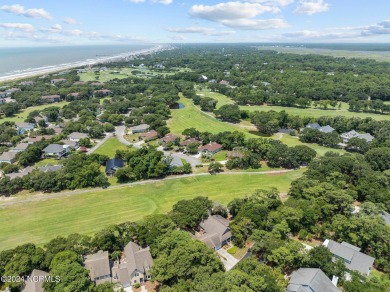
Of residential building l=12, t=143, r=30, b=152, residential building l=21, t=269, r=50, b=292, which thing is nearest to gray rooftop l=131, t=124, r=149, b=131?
residential building l=12, t=143, r=30, b=152

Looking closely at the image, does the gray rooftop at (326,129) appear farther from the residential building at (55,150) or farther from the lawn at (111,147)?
the residential building at (55,150)

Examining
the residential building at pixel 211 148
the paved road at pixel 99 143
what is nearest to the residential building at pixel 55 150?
the paved road at pixel 99 143

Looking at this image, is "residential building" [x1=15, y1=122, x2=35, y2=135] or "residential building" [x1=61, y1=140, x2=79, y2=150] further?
"residential building" [x1=15, y1=122, x2=35, y2=135]

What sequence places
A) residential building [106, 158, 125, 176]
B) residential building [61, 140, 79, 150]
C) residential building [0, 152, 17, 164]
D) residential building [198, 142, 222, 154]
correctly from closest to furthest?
residential building [106, 158, 125, 176] < residential building [0, 152, 17, 164] < residential building [198, 142, 222, 154] < residential building [61, 140, 79, 150]

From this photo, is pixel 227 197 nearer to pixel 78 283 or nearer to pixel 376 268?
pixel 376 268

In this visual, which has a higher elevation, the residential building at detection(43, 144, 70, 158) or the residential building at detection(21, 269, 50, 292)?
the residential building at detection(21, 269, 50, 292)

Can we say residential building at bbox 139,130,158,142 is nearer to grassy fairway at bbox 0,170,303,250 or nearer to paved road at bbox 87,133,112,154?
paved road at bbox 87,133,112,154

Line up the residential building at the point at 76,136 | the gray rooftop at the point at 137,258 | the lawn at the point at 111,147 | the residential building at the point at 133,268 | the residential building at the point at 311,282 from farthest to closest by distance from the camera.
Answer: the residential building at the point at 76,136 → the lawn at the point at 111,147 → the gray rooftop at the point at 137,258 → the residential building at the point at 133,268 → the residential building at the point at 311,282
